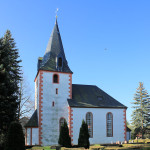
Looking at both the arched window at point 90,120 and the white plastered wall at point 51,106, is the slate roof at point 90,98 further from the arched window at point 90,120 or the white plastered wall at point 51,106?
the white plastered wall at point 51,106

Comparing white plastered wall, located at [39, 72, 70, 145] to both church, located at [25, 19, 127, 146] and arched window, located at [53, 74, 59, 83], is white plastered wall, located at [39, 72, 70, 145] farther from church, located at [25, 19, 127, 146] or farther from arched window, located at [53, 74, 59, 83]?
arched window, located at [53, 74, 59, 83]

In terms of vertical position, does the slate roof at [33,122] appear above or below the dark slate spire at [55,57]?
below

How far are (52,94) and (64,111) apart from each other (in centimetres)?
293

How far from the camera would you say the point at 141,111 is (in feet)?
155

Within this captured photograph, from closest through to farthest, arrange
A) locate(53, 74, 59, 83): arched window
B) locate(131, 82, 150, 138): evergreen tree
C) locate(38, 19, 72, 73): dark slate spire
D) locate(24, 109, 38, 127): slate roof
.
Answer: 1. locate(24, 109, 38, 127): slate roof
2. locate(53, 74, 59, 83): arched window
3. locate(38, 19, 72, 73): dark slate spire
4. locate(131, 82, 150, 138): evergreen tree

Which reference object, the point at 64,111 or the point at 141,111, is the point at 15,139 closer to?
the point at 64,111

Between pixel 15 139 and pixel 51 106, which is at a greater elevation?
pixel 51 106

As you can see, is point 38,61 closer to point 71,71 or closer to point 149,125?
point 71,71

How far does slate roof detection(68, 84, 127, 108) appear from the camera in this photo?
31531 millimetres

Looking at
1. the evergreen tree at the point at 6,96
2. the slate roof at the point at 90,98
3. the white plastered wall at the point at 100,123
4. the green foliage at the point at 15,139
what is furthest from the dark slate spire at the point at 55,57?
the green foliage at the point at 15,139

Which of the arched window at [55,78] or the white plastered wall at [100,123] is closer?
the white plastered wall at [100,123]

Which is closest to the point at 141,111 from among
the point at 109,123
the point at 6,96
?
the point at 109,123

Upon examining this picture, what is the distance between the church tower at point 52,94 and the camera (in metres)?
29.6

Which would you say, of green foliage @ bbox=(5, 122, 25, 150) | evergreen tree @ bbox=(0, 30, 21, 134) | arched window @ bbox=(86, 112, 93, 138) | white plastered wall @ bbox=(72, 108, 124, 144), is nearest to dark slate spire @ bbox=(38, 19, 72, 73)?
white plastered wall @ bbox=(72, 108, 124, 144)
